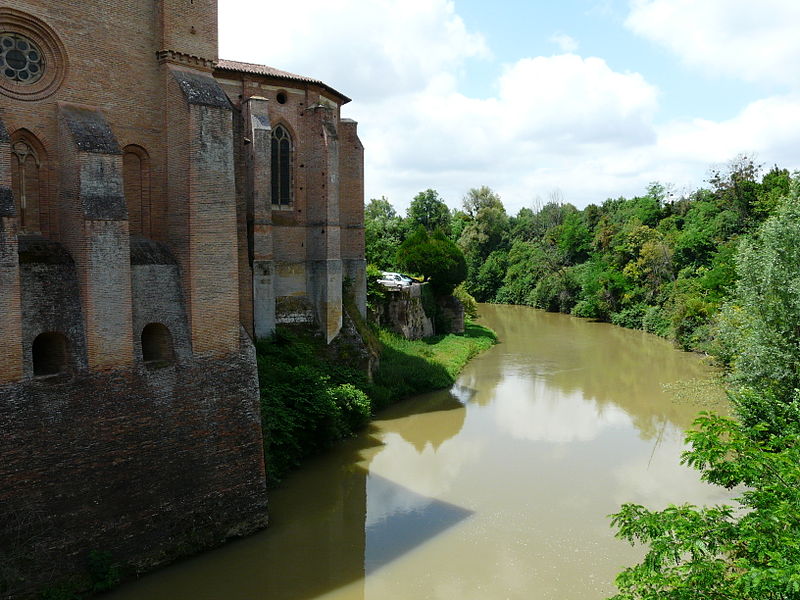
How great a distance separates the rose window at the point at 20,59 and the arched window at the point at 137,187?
71.1 inches

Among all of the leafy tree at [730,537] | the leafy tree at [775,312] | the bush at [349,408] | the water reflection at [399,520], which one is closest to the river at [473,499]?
the water reflection at [399,520]

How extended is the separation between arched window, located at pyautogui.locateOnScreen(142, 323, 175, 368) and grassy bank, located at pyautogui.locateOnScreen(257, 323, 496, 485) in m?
3.37

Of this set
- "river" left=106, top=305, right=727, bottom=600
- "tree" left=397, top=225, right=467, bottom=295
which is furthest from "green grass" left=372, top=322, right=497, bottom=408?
"tree" left=397, top=225, right=467, bottom=295

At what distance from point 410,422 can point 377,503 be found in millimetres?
5939

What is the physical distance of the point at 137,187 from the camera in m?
11.6

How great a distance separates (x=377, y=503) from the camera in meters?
14.1

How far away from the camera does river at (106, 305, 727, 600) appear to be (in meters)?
10.6

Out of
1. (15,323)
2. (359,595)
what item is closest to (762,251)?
(359,595)

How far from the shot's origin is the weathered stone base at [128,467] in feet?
29.4

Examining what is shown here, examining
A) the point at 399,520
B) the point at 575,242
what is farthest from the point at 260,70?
the point at 575,242

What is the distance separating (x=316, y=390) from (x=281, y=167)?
7792 millimetres

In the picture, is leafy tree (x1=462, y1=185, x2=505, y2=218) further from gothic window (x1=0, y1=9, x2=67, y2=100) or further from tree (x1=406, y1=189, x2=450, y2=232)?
gothic window (x1=0, y1=9, x2=67, y2=100)

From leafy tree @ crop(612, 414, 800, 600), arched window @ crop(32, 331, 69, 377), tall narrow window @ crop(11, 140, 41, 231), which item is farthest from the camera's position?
tall narrow window @ crop(11, 140, 41, 231)

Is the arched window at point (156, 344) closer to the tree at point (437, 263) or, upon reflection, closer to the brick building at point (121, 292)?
the brick building at point (121, 292)
